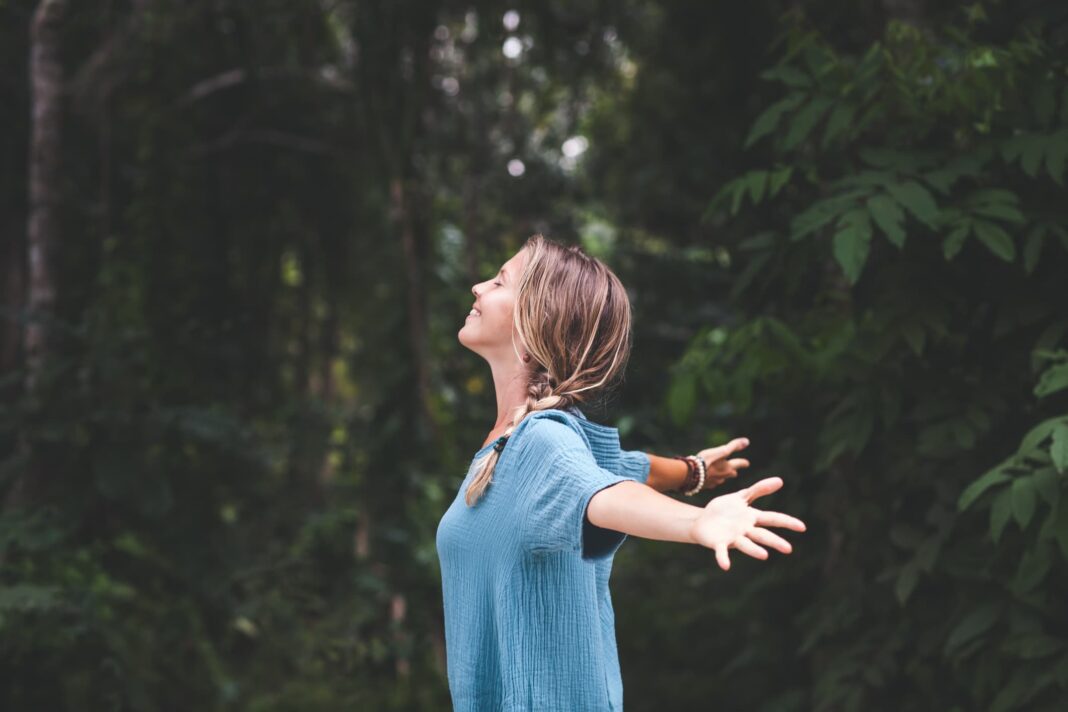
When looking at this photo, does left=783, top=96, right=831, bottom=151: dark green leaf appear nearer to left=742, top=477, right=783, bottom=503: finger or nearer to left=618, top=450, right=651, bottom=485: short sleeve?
left=618, top=450, right=651, bottom=485: short sleeve

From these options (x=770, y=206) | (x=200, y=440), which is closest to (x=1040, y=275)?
(x=770, y=206)

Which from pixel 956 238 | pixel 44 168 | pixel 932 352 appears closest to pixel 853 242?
pixel 956 238

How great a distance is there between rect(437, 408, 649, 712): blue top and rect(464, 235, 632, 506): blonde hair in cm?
4

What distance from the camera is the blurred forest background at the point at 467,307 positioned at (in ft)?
8.36

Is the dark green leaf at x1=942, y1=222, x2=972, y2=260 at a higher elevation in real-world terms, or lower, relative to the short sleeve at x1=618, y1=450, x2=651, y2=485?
higher

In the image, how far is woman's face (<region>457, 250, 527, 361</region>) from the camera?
5.23ft

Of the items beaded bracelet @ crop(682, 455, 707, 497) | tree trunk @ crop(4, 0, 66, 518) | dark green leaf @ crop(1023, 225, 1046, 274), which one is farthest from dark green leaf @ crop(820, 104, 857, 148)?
tree trunk @ crop(4, 0, 66, 518)

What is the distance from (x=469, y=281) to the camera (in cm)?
610

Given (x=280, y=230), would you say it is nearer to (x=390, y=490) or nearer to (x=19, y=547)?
(x=390, y=490)

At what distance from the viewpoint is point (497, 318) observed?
160 cm

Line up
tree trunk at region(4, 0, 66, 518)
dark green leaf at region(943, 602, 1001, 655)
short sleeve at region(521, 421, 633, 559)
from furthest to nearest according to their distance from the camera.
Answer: tree trunk at region(4, 0, 66, 518) → dark green leaf at region(943, 602, 1001, 655) → short sleeve at region(521, 421, 633, 559)

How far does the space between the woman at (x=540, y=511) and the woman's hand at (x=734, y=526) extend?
161mm

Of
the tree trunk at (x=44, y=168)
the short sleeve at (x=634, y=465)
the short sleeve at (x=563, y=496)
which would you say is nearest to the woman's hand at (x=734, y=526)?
the short sleeve at (x=563, y=496)

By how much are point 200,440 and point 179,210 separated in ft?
5.78
